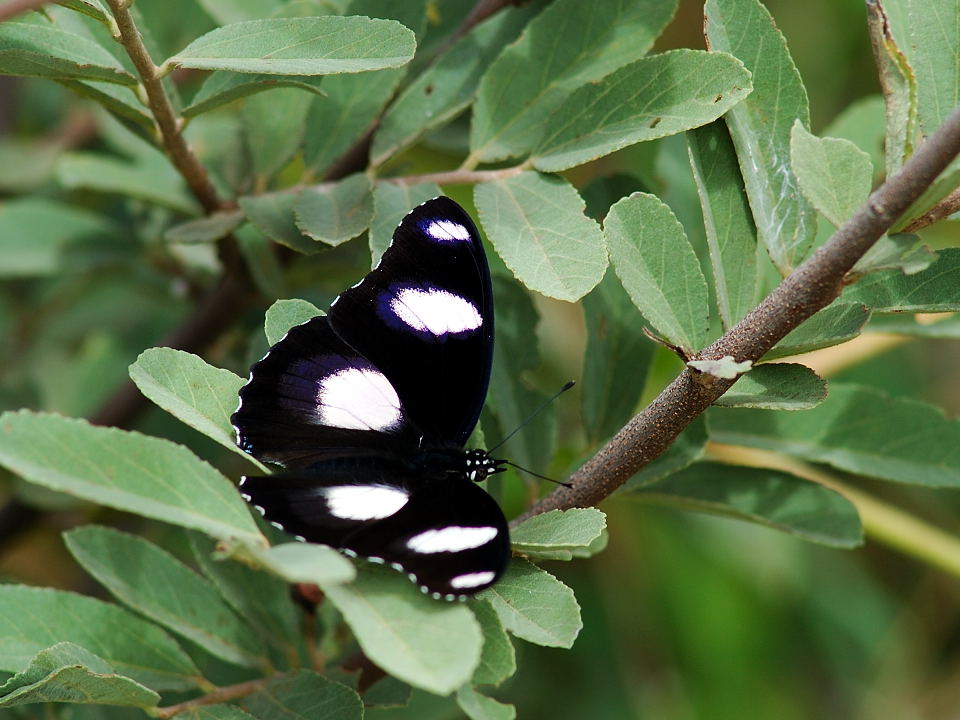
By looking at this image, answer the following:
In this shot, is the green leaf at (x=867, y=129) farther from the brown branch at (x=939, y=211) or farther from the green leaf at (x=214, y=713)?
the green leaf at (x=214, y=713)

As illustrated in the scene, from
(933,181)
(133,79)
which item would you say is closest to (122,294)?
(133,79)

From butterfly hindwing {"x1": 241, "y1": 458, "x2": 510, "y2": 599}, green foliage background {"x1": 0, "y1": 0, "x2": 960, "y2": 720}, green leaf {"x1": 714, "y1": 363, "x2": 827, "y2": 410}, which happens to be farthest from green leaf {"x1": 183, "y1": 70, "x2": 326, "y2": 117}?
green leaf {"x1": 714, "y1": 363, "x2": 827, "y2": 410}

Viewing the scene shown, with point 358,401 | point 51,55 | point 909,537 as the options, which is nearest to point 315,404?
point 358,401

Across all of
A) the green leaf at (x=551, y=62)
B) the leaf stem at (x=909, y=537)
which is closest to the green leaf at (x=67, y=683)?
the green leaf at (x=551, y=62)

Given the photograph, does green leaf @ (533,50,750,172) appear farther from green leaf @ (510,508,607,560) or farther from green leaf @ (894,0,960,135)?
green leaf @ (510,508,607,560)

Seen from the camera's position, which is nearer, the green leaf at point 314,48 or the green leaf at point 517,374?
the green leaf at point 314,48

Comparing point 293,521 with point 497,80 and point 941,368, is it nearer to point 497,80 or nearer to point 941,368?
point 497,80
